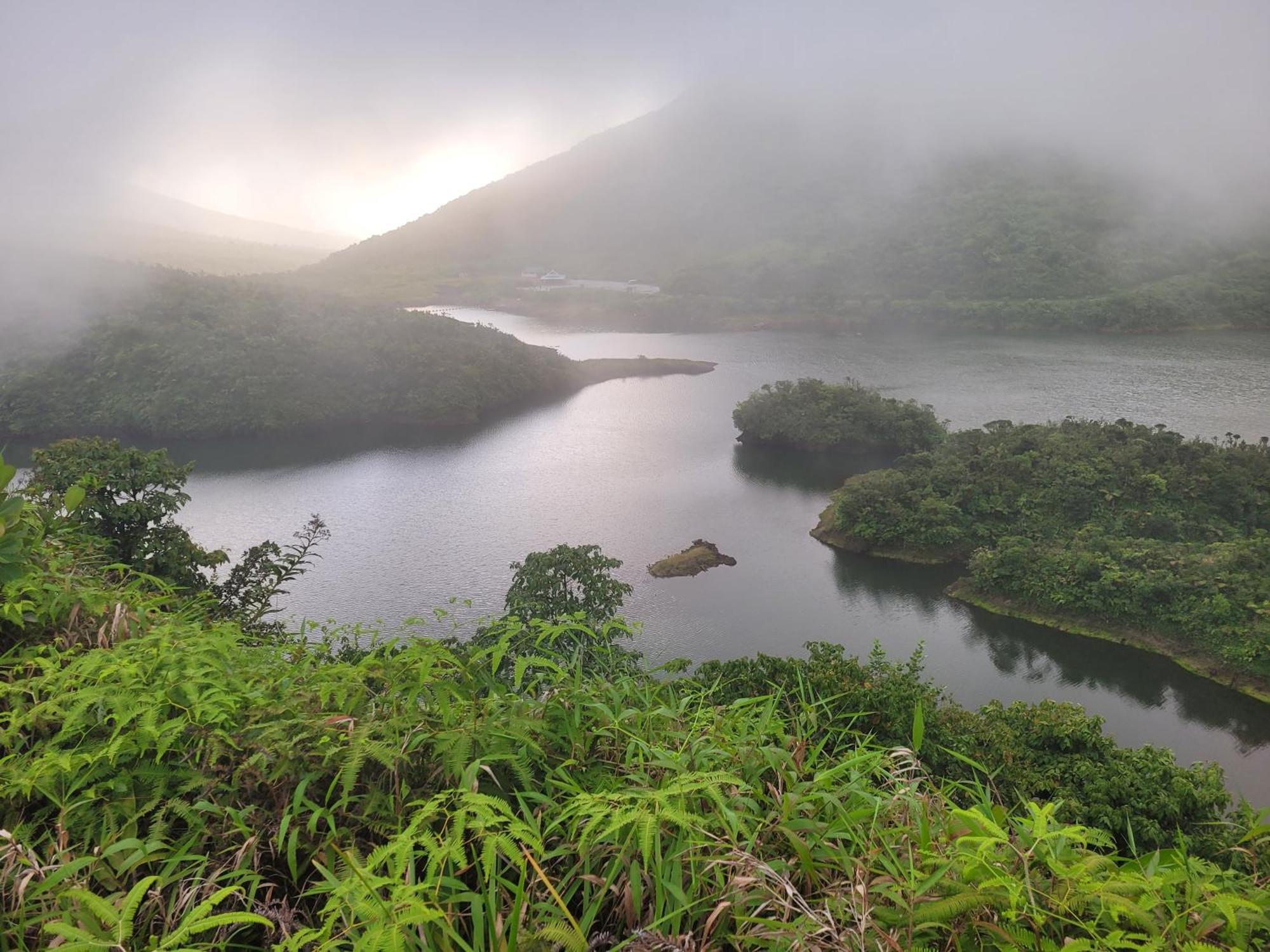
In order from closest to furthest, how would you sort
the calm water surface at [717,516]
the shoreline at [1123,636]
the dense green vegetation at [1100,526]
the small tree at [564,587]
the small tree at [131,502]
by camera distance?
the small tree at [131,502] < the small tree at [564,587] < the shoreline at [1123,636] < the calm water surface at [717,516] < the dense green vegetation at [1100,526]

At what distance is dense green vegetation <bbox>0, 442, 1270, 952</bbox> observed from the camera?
169 centimetres

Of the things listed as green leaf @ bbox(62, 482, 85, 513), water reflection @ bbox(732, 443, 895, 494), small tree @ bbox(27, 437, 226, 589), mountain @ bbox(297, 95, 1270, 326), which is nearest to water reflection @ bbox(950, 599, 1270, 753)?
water reflection @ bbox(732, 443, 895, 494)

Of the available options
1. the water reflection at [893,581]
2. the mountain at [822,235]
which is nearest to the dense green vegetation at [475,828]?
the water reflection at [893,581]

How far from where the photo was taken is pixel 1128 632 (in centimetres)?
1652

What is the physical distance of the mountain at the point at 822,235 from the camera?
209 ft

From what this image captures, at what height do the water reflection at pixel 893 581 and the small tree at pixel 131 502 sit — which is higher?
the small tree at pixel 131 502

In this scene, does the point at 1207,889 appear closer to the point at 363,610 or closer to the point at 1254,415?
the point at 363,610

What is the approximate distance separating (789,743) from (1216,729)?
1594 centimetres

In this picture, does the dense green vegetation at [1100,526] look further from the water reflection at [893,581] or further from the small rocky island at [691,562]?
the small rocky island at [691,562]

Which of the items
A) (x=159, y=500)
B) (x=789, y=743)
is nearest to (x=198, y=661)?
(x=789, y=743)

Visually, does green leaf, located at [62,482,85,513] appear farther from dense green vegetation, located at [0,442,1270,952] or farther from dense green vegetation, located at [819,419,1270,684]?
dense green vegetation, located at [819,419,1270,684]

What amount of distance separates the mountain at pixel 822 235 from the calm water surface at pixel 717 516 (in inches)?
752

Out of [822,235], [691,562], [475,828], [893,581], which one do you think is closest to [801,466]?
[893,581]

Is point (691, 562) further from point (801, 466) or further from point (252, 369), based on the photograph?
point (252, 369)
